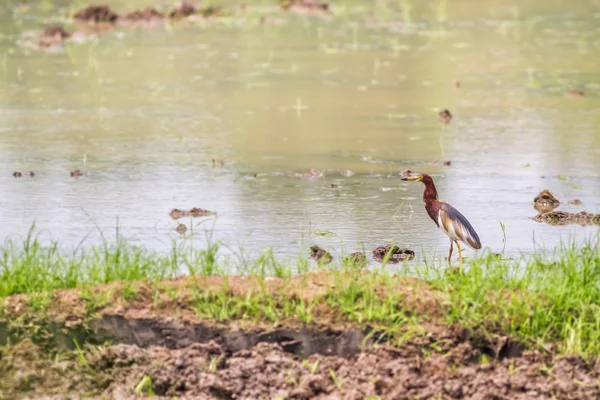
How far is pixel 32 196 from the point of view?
9.16 m

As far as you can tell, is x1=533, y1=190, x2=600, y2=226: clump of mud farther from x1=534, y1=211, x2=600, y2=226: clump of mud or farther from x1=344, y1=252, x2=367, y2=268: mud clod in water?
x1=344, y1=252, x2=367, y2=268: mud clod in water

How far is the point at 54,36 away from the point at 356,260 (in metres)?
13.4

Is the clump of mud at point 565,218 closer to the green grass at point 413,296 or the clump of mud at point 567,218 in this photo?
the clump of mud at point 567,218

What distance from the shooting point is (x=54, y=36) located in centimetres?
1952

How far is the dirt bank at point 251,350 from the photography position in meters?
5.61

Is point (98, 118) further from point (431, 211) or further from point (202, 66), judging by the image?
point (431, 211)

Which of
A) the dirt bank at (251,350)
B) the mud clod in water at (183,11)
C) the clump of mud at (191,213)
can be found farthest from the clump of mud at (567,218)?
the mud clod in water at (183,11)

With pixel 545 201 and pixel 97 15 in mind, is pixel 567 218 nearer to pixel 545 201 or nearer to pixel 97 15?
pixel 545 201

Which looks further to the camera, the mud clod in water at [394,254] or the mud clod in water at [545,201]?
the mud clod in water at [545,201]

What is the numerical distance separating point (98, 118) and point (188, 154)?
206 cm

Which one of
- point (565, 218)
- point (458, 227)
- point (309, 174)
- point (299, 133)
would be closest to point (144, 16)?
point (299, 133)

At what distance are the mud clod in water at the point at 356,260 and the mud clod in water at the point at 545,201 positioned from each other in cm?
209

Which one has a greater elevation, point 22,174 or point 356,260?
point 22,174

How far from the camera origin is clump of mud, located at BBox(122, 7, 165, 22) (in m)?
22.6
